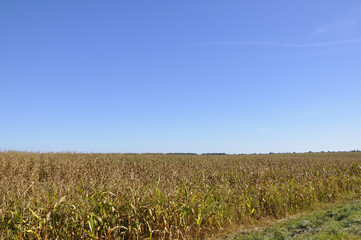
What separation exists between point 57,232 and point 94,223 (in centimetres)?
103

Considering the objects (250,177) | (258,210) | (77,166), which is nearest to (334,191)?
(250,177)

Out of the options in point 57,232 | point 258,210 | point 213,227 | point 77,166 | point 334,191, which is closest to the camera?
point 57,232

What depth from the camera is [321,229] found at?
8164 mm

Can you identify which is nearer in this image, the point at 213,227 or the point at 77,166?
the point at 213,227

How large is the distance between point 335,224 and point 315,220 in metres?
0.99

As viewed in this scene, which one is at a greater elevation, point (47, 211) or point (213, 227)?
point (47, 211)

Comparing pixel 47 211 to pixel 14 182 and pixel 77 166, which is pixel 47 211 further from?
pixel 77 166

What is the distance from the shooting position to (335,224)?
855cm

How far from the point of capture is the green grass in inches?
295

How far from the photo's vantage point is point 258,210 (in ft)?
37.3

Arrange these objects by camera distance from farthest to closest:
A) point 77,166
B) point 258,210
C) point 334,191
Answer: point 77,166
point 334,191
point 258,210

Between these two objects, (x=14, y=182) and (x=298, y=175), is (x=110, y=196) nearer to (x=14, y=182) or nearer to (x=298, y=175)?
(x=14, y=182)

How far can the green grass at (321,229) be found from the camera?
24.6 ft

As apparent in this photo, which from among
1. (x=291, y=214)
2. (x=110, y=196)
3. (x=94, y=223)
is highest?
(x=110, y=196)
